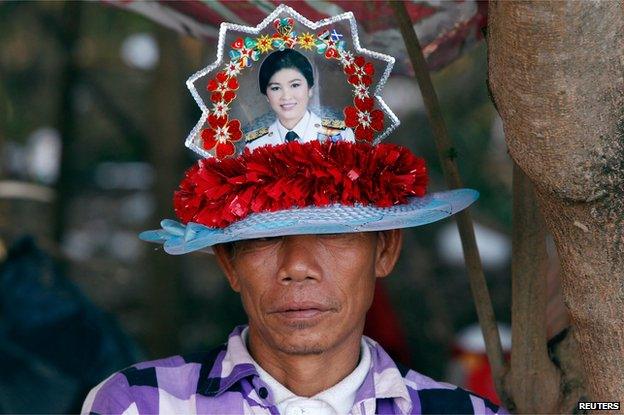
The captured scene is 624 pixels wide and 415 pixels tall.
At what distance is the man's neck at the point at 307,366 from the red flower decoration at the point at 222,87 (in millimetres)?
527

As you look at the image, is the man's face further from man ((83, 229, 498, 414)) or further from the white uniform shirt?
the white uniform shirt

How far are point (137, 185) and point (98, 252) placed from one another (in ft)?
1.77

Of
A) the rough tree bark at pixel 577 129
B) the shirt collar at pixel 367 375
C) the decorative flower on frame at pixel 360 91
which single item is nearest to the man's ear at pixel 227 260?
the shirt collar at pixel 367 375

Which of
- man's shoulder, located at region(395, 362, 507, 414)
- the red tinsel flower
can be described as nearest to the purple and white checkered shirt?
man's shoulder, located at region(395, 362, 507, 414)

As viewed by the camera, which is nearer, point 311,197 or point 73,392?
point 311,197

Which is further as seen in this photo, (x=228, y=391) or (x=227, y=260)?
(x=227, y=260)

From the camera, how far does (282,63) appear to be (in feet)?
7.43

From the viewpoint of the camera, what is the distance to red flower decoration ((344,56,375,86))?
2328 mm

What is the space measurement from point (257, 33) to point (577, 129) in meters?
0.84

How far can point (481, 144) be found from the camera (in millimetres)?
6141

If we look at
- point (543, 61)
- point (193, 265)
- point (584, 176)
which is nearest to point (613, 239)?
point (584, 176)

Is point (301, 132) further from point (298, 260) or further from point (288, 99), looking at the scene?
point (298, 260)

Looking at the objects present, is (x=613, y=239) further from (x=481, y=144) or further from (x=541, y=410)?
(x=481, y=144)

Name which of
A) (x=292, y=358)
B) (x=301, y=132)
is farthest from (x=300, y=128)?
(x=292, y=358)
